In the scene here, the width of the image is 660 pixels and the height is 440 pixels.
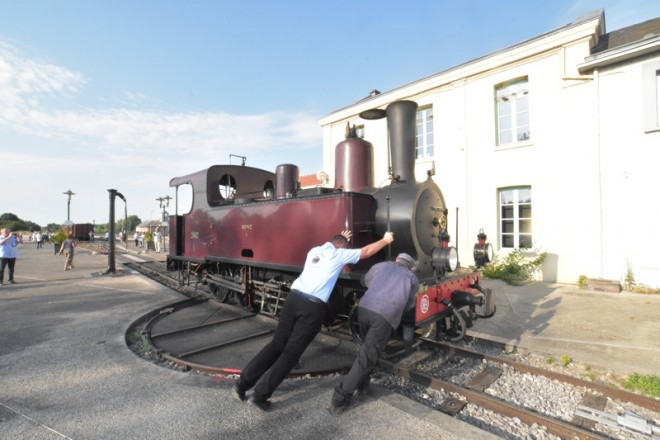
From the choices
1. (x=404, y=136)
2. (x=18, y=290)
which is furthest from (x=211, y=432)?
(x=18, y=290)

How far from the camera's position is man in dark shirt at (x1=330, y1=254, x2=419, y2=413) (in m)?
2.94

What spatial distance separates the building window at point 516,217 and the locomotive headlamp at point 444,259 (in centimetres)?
678

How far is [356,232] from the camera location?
439 cm

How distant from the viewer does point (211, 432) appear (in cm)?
261

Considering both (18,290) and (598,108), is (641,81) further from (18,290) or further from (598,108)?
(18,290)

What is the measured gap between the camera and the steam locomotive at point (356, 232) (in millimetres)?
4250

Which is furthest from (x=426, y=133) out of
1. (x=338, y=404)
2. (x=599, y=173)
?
(x=338, y=404)

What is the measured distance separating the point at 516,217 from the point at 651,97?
12.8 ft

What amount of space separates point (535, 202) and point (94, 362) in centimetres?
1011

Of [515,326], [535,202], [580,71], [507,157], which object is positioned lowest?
[515,326]

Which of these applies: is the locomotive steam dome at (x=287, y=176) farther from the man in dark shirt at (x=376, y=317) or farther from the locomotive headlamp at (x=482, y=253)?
the man in dark shirt at (x=376, y=317)

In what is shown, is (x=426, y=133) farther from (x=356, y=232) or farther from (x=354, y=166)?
(x=356, y=232)

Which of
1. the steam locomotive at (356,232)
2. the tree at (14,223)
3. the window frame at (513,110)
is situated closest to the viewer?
the steam locomotive at (356,232)

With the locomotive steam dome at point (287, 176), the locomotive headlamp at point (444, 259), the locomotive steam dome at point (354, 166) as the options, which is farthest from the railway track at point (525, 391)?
the locomotive steam dome at point (287, 176)
